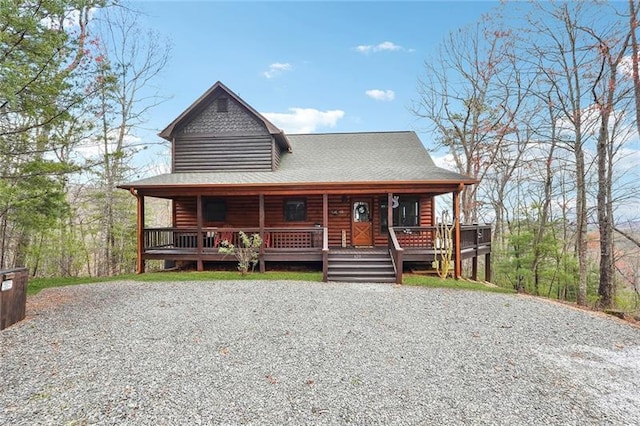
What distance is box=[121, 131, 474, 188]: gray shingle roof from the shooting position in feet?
35.4

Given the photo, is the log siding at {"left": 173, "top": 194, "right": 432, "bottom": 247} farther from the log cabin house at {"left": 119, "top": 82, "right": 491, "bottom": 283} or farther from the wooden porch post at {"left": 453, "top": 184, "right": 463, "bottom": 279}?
the wooden porch post at {"left": 453, "top": 184, "right": 463, "bottom": 279}

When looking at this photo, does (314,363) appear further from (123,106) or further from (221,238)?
(123,106)

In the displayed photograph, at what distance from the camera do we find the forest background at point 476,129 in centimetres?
747

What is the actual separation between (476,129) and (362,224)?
33.5ft

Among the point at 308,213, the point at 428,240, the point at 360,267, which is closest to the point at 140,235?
the point at 308,213

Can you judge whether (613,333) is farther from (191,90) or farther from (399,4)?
(191,90)

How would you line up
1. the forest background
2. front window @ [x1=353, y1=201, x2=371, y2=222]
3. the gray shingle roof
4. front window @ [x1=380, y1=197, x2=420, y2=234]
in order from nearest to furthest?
the forest background, the gray shingle roof, front window @ [x1=380, y1=197, x2=420, y2=234], front window @ [x1=353, y1=201, x2=371, y2=222]

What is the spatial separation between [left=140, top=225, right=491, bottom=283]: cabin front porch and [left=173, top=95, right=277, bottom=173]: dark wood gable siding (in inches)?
118

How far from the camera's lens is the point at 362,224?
42.1 ft

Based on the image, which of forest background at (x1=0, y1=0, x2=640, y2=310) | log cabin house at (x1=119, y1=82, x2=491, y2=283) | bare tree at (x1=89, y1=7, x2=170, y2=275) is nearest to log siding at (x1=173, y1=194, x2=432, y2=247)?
log cabin house at (x1=119, y1=82, x2=491, y2=283)

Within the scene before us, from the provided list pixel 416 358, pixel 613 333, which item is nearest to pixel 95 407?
A: pixel 416 358

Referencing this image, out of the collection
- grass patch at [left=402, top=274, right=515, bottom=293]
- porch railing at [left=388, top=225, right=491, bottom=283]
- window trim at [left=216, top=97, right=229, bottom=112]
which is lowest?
grass patch at [left=402, top=274, right=515, bottom=293]

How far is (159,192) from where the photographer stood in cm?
1139

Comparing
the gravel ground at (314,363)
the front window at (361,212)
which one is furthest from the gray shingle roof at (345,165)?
the gravel ground at (314,363)
